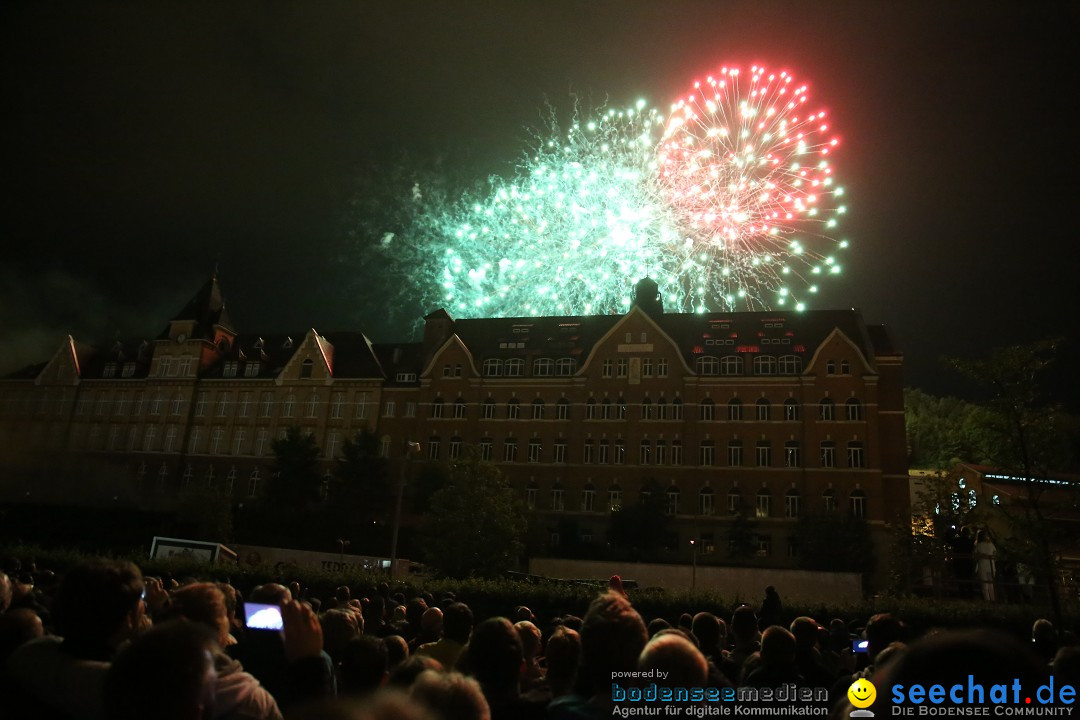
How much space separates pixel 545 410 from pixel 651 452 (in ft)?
28.0

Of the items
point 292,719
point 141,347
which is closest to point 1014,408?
point 292,719

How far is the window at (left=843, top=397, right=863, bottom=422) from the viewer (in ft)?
157

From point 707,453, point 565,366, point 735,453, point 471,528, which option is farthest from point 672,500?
point 471,528

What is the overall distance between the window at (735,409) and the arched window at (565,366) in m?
11.6

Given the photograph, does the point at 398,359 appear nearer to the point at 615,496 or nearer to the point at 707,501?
the point at 615,496

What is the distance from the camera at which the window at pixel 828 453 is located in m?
47.6

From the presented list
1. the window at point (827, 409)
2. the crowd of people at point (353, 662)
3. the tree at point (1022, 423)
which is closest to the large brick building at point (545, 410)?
the window at point (827, 409)

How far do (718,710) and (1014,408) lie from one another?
19.9 metres

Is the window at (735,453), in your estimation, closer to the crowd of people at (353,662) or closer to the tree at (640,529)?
the tree at (640,529)

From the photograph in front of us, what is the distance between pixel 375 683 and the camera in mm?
5223

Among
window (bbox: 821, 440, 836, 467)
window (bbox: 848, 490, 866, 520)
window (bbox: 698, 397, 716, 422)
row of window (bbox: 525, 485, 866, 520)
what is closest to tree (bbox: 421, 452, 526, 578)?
row of window (bbox: 525, 485, 866, 520)

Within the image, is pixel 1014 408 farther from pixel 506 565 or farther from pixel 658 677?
pixel 506 565

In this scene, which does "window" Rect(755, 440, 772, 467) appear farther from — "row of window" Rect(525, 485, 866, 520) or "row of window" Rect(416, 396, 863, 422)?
"row of window" Rect(525, 485, 866, 520)

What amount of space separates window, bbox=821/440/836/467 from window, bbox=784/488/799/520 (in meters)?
2.65
